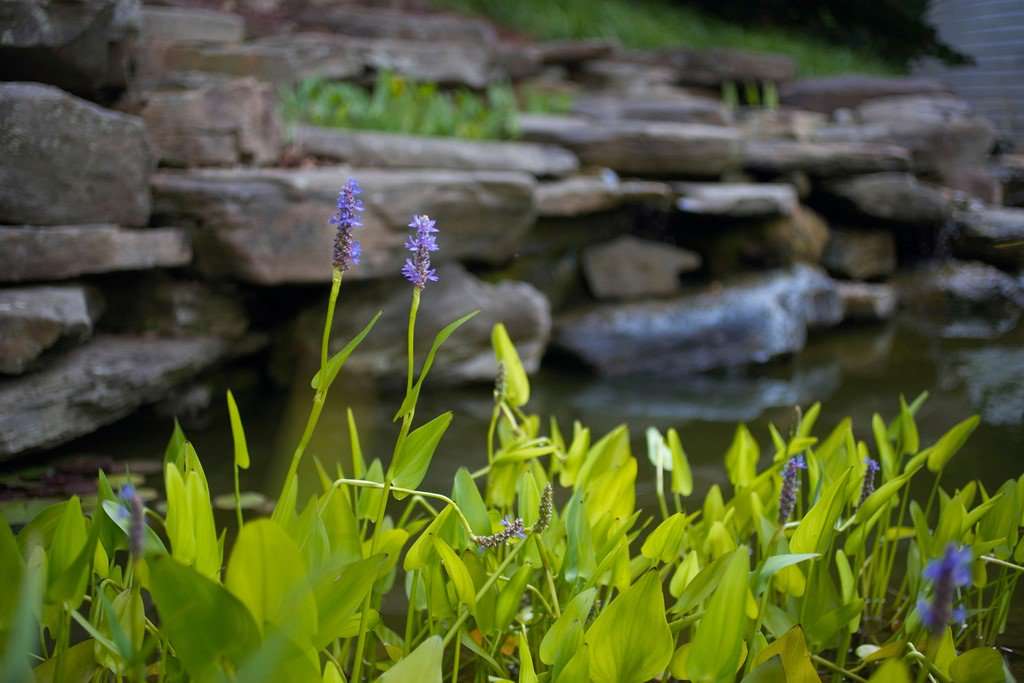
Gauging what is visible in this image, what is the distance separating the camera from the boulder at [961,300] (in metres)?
3.72

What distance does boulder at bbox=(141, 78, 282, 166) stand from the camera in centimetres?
365

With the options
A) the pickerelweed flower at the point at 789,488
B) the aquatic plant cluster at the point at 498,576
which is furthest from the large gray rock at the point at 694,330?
the pickerelweed flower at the point at 789,488

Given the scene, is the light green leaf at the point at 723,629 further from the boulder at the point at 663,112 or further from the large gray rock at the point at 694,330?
the boulder at the point at 663,112

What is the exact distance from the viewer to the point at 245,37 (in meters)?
6.72

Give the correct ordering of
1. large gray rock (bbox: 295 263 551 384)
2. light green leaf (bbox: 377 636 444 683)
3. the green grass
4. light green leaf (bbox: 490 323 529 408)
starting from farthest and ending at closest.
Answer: the green grass < large gray rock (bbox: 295 263 551 384) < light green leaf (bbox: 490 323 529 408) < light green leaf (bbox: 377 636 444 683)

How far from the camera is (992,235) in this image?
3754mm

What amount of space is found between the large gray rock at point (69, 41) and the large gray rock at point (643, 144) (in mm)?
2913

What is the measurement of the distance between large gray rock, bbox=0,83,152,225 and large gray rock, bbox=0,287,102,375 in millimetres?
237

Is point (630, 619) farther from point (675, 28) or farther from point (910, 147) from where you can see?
point (675, 28)

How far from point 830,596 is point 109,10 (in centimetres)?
271

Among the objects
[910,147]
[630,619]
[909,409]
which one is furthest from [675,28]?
[630,619]

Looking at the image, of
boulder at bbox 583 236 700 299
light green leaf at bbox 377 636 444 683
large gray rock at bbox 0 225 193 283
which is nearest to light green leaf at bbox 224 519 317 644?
light green leaf at bbox 377 636 444 683

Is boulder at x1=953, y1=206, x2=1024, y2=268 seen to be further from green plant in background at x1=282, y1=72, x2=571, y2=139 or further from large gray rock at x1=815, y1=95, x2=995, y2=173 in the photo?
green plant in background at x1=282, y1=72, x2=571, y2=139

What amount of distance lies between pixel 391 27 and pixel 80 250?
539cm
